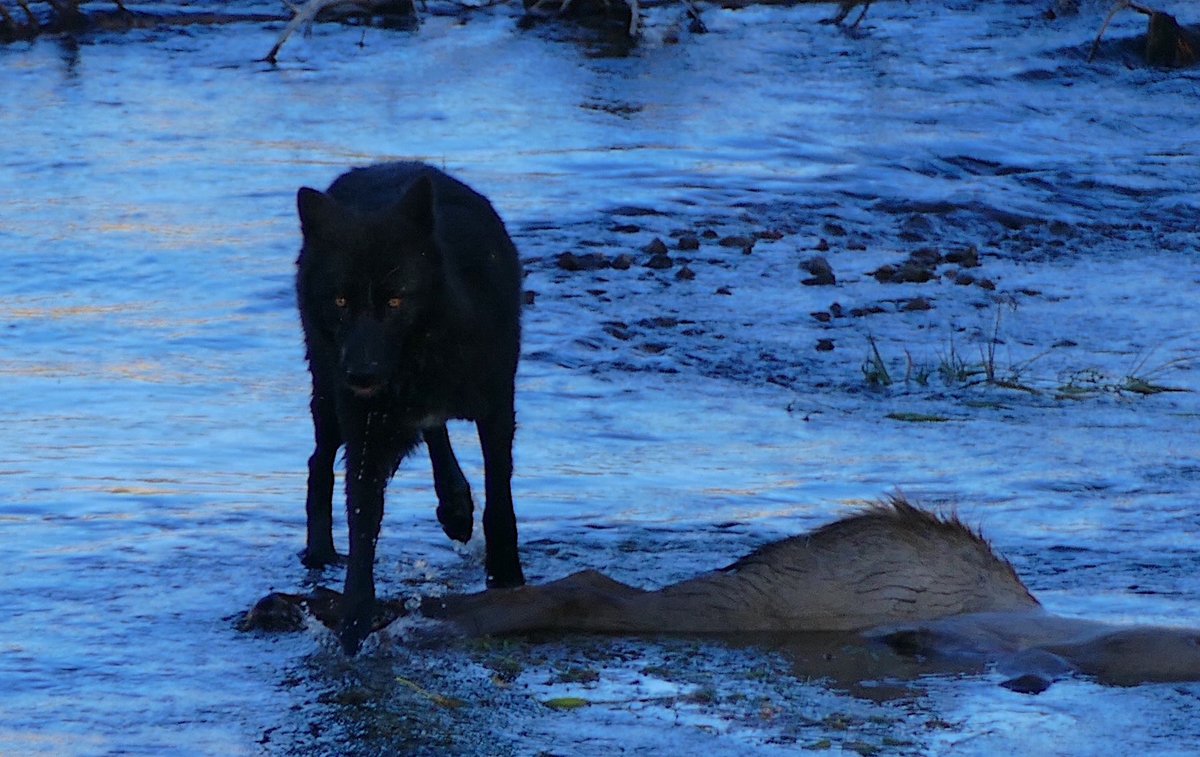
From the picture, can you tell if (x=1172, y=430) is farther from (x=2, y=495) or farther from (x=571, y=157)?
(x=571, y=157)

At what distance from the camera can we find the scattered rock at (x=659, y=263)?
1085 cm

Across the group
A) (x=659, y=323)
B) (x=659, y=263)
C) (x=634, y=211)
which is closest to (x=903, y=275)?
(x=659, y=263)

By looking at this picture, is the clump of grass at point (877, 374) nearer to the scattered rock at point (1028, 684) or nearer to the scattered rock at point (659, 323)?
the scattered rock at point (659, 323)

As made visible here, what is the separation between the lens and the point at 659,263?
10.9 metres

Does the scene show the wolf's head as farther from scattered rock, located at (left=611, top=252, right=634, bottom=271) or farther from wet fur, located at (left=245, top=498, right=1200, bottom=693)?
scattered rock, located at (left=611, top=252, right=634, bottom=271)

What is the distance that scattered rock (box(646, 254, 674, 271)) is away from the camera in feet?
35.6

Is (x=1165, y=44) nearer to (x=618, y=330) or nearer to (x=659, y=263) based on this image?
(x=659, y=263)

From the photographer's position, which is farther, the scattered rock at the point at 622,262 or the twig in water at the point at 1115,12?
the twig in water at the point at 1115,12

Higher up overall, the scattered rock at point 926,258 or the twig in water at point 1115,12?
the twig in water at point 1115,12

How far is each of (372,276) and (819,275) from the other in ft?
19.1

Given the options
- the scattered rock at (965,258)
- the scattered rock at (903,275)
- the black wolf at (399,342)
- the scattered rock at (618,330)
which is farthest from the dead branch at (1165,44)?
the black wolf at (399,342)

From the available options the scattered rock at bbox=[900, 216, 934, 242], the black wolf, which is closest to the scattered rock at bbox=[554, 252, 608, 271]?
the scattered rock at bbox=[900, 216, 934, 242]

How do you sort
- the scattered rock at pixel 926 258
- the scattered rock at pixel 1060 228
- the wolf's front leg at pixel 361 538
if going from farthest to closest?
the scattered rock at pixel 1060 228 → the scattered rock at pixel 926 258 → the wolf's front leg at pixel 361 538

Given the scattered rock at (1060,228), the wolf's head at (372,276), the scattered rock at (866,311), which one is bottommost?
the scattered rock at (1060,228)
